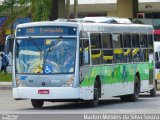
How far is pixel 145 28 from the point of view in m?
31.0

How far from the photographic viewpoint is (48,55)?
2480cm

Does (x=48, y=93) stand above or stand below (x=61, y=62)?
below

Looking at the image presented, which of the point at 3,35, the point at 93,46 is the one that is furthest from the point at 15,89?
the point at 3,35

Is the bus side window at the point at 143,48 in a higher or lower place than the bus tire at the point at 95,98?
higher

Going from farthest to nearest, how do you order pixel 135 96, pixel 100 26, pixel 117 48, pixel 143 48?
pixel 143 48, pixel 135 96, pixel 117 48, pixel 100 26

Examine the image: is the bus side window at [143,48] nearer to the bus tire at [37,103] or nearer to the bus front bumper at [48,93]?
the bus tire at [37,103]

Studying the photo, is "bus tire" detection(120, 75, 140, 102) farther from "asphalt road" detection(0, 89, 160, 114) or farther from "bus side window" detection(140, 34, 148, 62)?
"bus side window" detection(140, 34, 148, 62)

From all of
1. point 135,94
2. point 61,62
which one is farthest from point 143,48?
point 61,62

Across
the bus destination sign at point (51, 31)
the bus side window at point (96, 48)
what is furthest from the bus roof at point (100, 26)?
the bus side window at point (96, 48)

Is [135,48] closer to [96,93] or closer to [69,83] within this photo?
[96,93]

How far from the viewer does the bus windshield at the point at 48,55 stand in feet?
81.0

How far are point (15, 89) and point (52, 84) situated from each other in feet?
4.05

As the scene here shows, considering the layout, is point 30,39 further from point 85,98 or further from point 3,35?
point 3,35

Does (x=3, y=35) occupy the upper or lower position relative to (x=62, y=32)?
lower
